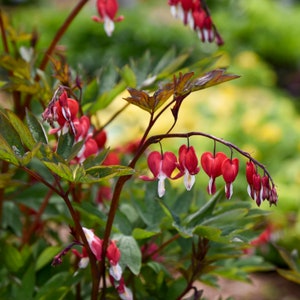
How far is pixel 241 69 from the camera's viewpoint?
282 inches

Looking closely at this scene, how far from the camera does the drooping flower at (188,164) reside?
118cm

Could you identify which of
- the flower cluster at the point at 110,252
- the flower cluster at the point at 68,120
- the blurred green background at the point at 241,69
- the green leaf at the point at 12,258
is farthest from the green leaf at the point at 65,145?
the blurred green background at the point at 241,69

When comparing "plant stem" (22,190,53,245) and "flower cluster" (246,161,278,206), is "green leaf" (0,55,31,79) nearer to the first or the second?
"plant stem" (22,190,53,245)

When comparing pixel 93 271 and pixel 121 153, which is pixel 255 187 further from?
pixel 121 153

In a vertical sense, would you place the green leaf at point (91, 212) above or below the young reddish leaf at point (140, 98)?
below

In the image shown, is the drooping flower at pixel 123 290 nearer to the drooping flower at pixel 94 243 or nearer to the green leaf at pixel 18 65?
the drooping flower at pixel 94 243

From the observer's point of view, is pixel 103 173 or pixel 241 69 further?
pixel 241 69

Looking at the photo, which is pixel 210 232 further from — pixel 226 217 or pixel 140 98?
pixel 140 98

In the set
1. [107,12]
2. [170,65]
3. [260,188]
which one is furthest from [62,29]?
[260,188]

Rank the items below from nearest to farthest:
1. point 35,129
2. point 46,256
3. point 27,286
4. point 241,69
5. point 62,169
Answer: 1. point 62,169
2. point 35,129
3. point 27,286
4. point 46,256
5. point 241,69

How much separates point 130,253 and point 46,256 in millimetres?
288

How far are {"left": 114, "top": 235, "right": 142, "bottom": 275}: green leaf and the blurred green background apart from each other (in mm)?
2101

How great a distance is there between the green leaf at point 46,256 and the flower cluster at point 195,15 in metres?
0.54

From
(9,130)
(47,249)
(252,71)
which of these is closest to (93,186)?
(47,249)
